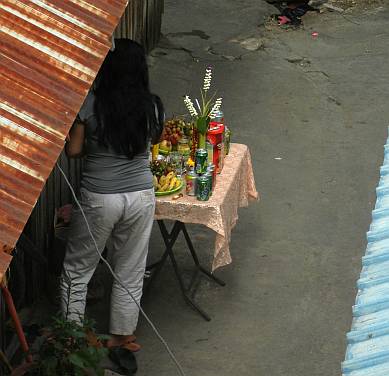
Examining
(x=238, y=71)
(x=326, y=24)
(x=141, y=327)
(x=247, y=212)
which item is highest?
(x=326, y=24)

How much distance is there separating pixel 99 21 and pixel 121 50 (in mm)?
993

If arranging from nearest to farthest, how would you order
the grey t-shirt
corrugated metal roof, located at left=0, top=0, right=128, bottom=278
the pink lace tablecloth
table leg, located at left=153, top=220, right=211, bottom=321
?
corrugated metal roof, located at left=0, top=0, right=128, bottom=278, the grey t-shirt, the pink lace tablecloth, table leg, located at left=153, top=220, right=211, bottom=321

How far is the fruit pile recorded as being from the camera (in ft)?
22.7

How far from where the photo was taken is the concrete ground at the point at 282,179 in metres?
7.12

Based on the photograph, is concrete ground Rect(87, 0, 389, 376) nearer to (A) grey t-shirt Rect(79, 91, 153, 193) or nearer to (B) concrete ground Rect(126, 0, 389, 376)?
(B) concrete ground Rect(126, 0, 389, 376)

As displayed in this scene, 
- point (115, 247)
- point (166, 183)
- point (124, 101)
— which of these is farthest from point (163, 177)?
point (124, 101)

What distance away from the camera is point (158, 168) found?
7043 mm

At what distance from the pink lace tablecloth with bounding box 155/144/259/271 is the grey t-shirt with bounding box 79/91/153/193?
554mm

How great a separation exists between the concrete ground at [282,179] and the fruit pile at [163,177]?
1.07 meters

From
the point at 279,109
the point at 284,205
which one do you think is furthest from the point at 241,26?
the point at 284,205

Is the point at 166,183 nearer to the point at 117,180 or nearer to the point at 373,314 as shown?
the point at 117,180

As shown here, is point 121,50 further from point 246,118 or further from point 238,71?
point 238,71

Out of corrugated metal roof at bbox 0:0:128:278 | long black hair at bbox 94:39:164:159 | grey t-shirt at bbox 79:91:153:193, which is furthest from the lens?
grey t-shirt at bbox 79:91:153:193

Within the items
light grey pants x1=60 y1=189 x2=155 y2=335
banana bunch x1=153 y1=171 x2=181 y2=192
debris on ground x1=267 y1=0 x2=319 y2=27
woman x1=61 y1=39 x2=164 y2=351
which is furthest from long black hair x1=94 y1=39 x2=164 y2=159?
debris on ground x1=267 y1=0 x2=319 y2=27
